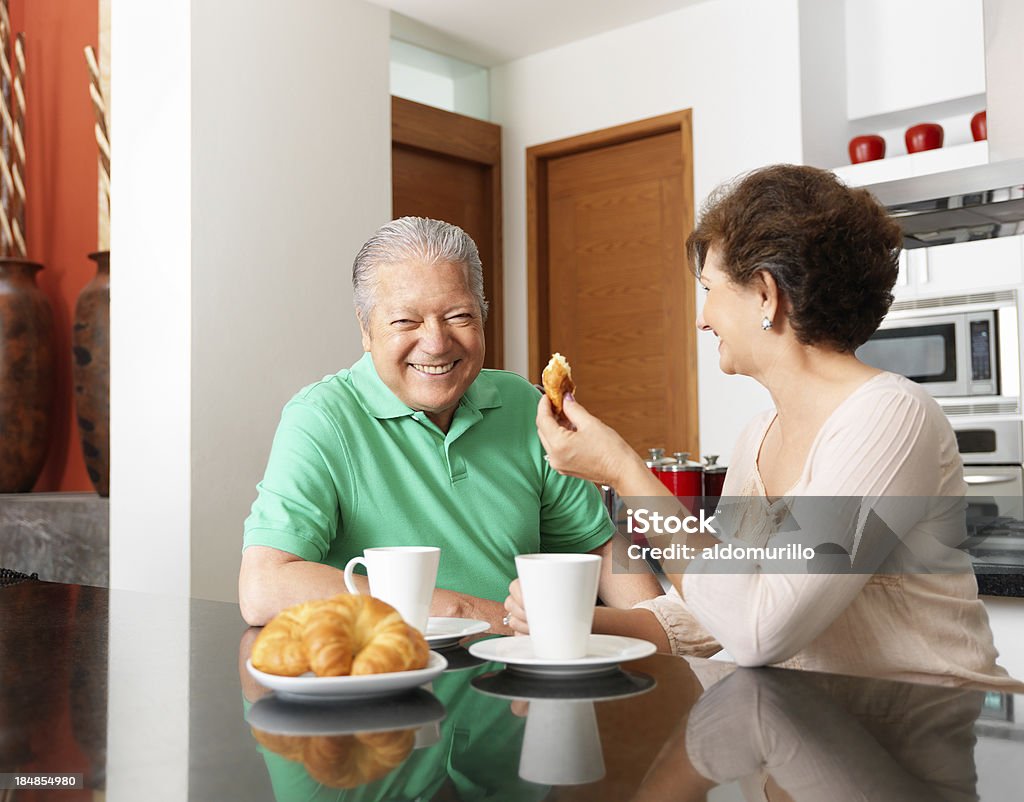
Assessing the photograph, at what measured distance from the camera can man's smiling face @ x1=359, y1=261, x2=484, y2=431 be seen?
1.62 m

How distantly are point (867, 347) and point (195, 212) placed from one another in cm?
260

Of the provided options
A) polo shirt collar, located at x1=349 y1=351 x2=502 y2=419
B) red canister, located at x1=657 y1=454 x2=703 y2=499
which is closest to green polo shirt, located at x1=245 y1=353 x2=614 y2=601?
polo shirt collar, located at x1=349 y1=351 x2=502 y2=419

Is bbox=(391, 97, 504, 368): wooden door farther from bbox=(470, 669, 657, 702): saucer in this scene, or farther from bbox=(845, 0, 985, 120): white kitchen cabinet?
bbox=(470, 669, 657, 702): saucer

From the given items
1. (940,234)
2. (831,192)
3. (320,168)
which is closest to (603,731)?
(831,192)

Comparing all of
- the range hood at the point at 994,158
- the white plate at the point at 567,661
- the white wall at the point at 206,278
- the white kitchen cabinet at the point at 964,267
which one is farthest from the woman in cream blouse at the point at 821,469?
the white kitchen cabinet at the point at 964,267

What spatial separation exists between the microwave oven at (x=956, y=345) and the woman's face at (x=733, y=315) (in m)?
2.90

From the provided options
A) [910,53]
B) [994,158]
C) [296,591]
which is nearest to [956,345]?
[910,53]

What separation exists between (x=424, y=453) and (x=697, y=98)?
10.8ft

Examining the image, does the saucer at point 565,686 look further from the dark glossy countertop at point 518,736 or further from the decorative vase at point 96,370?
the decorative vase at point 96,370

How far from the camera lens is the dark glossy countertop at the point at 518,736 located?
0.62m

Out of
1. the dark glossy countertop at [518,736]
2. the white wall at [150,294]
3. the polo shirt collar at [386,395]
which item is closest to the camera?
the dark glossy countertop at [518,736]

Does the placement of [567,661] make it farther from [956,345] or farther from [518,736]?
[956,345]

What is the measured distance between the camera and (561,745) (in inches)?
27.3

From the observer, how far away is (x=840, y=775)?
634 mm
